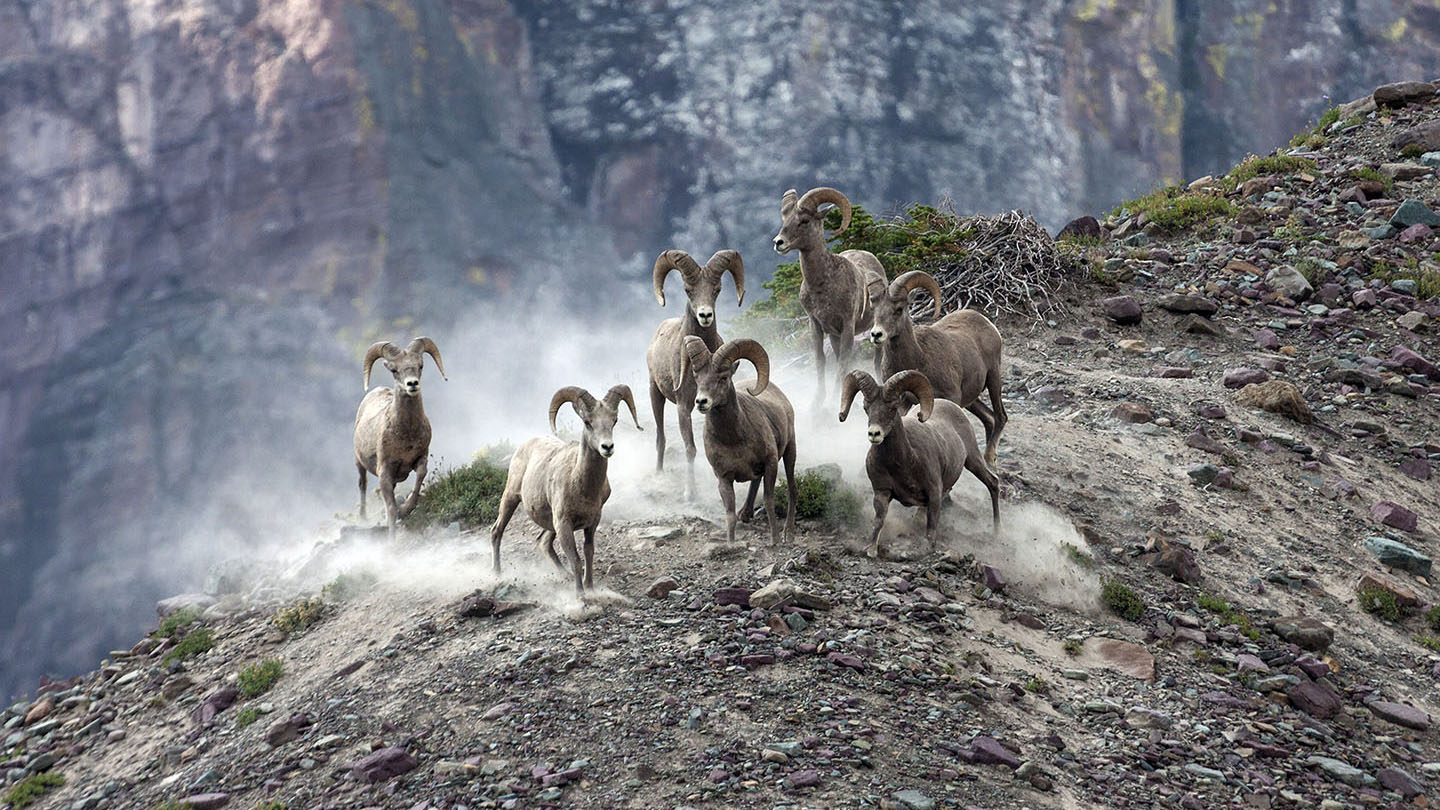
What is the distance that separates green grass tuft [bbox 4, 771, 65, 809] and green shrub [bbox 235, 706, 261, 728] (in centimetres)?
209

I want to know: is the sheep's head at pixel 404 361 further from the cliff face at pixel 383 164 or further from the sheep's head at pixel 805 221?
the cliff face at pixel 383 164

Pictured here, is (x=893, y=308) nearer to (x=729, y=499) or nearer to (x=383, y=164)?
(x=729, y=499)

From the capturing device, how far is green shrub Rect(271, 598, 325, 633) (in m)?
10.8

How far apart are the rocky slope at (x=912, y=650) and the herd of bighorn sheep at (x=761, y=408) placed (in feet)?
1.74

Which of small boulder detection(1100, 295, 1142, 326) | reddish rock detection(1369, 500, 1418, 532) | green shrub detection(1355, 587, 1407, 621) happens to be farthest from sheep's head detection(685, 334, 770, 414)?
small boulder detection(1100, 295, 1142, 326)

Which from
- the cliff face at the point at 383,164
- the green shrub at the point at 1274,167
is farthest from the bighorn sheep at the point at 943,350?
the cliff face at the point at 383,164

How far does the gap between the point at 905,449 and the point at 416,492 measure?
652 centimetres

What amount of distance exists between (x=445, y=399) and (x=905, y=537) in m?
40.9

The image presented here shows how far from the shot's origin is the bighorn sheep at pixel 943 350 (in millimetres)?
10578

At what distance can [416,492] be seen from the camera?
12750 millimetres

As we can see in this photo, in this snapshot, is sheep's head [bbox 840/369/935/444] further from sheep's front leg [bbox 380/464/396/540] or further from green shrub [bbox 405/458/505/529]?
sheep's front leg [bbox 380/464/396/540]

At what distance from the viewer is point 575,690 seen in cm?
732

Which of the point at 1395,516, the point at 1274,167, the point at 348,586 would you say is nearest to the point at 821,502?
the point at 348,586

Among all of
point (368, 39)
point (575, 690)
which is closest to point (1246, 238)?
point (575, 690)
